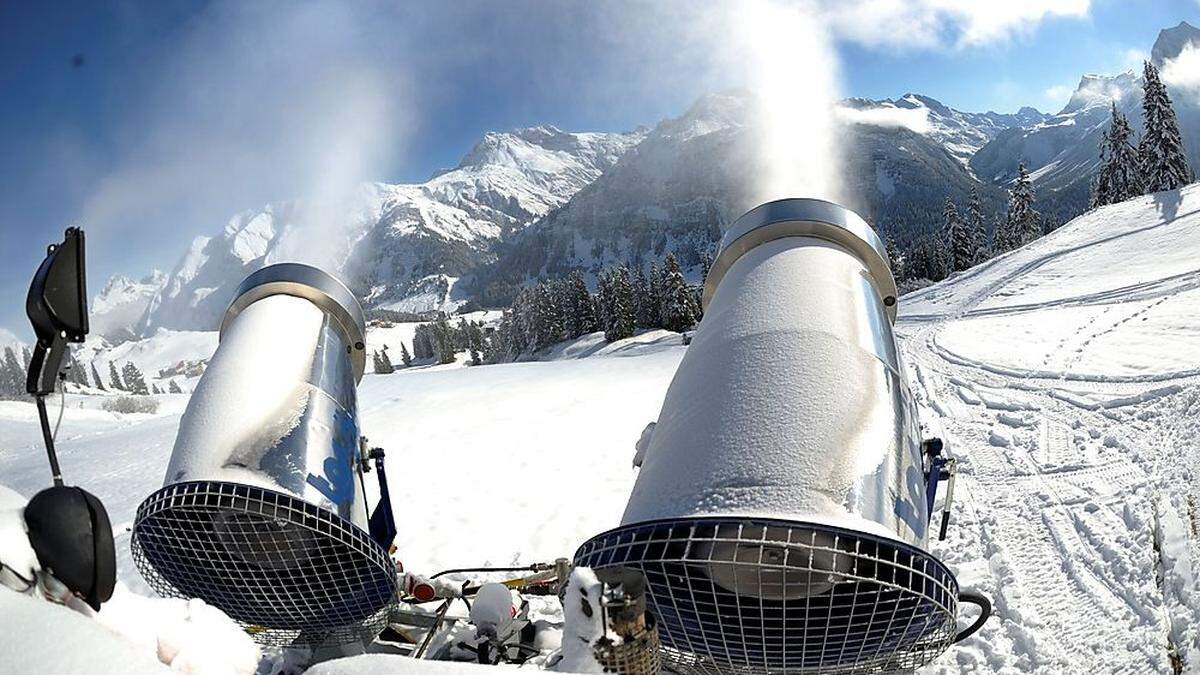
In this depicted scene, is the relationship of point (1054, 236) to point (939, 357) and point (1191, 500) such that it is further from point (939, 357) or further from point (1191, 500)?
point (1191, 500)

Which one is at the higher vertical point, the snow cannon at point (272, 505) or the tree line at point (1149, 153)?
the tree line at point (1149, 153)

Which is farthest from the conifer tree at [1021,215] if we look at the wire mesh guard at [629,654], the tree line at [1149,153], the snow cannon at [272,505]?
the wire mesh guard at [629,654]

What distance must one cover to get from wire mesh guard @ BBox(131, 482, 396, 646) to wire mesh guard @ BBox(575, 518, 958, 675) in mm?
1659

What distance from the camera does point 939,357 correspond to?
49.4 ft

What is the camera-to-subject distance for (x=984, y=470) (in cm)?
756

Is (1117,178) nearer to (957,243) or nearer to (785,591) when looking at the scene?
(957,243)

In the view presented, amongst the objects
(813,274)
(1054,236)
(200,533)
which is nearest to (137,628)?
(200,533)

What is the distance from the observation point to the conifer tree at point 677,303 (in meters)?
55.1

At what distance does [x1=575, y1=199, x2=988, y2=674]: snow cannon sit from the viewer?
2.49m

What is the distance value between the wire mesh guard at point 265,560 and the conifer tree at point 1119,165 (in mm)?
54455

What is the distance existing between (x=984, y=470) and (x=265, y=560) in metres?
7.48

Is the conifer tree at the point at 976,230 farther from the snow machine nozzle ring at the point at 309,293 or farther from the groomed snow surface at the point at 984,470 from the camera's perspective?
the snow machine nozzle ring at the point at 309,293

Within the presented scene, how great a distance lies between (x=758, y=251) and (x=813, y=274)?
571 mm

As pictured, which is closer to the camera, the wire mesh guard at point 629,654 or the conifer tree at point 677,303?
the wire mesh guard at point 629,654
